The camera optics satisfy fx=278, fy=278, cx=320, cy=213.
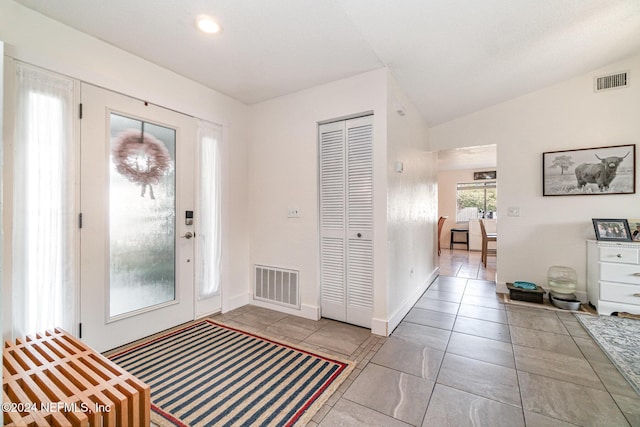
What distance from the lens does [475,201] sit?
8.43m

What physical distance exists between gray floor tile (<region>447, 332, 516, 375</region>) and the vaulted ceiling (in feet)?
8.58

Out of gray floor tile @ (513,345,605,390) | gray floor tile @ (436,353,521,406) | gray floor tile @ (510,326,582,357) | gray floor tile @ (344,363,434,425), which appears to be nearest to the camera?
gray floor tile @ (344,363,434,425)

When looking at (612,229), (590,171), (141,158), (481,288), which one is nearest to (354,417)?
(141,158)

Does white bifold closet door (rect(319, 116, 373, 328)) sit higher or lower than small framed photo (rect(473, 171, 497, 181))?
lower

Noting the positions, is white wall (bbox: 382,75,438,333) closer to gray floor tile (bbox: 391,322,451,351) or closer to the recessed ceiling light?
gray floor tile (bbox: 391,322,451,351)

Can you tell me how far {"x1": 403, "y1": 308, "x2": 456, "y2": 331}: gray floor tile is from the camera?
114 inches

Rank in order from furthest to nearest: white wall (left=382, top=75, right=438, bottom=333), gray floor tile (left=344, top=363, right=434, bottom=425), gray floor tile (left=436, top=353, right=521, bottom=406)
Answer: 1. white wall (left=382, top=75, right=438, bottom=333)
2. gray floor tile (left=436, top=353, right=521, bottom=406)
3. gray floor tile (left=344, top=363, right=434, bottom=425)

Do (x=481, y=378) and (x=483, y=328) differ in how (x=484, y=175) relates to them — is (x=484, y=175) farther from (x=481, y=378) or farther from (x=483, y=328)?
(x=481, y=378)

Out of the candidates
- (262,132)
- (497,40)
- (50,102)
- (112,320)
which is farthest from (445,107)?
(112,320)

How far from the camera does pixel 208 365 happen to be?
6.98ft

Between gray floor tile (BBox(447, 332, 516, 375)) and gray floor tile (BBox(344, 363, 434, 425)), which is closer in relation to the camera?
gray floor tile (BBox(344, 363, 434, 425))

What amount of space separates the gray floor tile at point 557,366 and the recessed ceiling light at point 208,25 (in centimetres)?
345

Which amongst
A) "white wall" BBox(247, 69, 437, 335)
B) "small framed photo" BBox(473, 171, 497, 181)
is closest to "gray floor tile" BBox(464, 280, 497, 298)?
"white wall" BBox(247, 69, 437, 335)

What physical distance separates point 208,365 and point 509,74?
13.7ft
